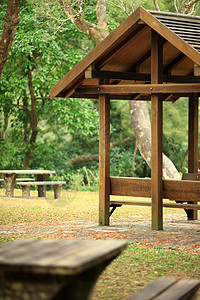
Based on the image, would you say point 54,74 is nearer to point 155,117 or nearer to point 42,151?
point 42,151

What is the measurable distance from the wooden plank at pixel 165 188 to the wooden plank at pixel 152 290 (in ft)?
16.8

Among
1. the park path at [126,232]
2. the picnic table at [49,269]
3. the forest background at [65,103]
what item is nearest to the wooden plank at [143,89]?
the park path at [126,232]

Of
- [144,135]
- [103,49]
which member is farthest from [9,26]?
[144,135]

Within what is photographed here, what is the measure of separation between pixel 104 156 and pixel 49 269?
7147 millimetres

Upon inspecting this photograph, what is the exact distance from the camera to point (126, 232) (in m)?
9.33

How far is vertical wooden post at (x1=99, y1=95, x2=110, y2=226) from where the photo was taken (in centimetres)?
995

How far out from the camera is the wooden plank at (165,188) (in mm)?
9414

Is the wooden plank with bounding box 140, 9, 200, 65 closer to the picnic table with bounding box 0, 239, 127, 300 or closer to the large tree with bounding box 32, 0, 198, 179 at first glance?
the picnic table with bounding box 0, 239, 127, 300

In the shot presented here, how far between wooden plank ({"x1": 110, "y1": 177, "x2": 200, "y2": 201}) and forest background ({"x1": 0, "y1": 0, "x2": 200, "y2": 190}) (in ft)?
26.9

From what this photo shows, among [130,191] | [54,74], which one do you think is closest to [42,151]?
[54,74]

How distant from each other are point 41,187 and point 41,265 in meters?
14.1

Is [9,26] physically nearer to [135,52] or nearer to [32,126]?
[135,52]

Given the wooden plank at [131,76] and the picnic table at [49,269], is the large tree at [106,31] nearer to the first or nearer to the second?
the wooden plank at [131,76]

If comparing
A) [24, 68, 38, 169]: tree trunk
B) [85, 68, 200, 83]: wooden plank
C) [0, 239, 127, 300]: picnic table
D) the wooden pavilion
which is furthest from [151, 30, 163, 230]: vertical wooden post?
[24, 68, 38, 169]: tree trunk
